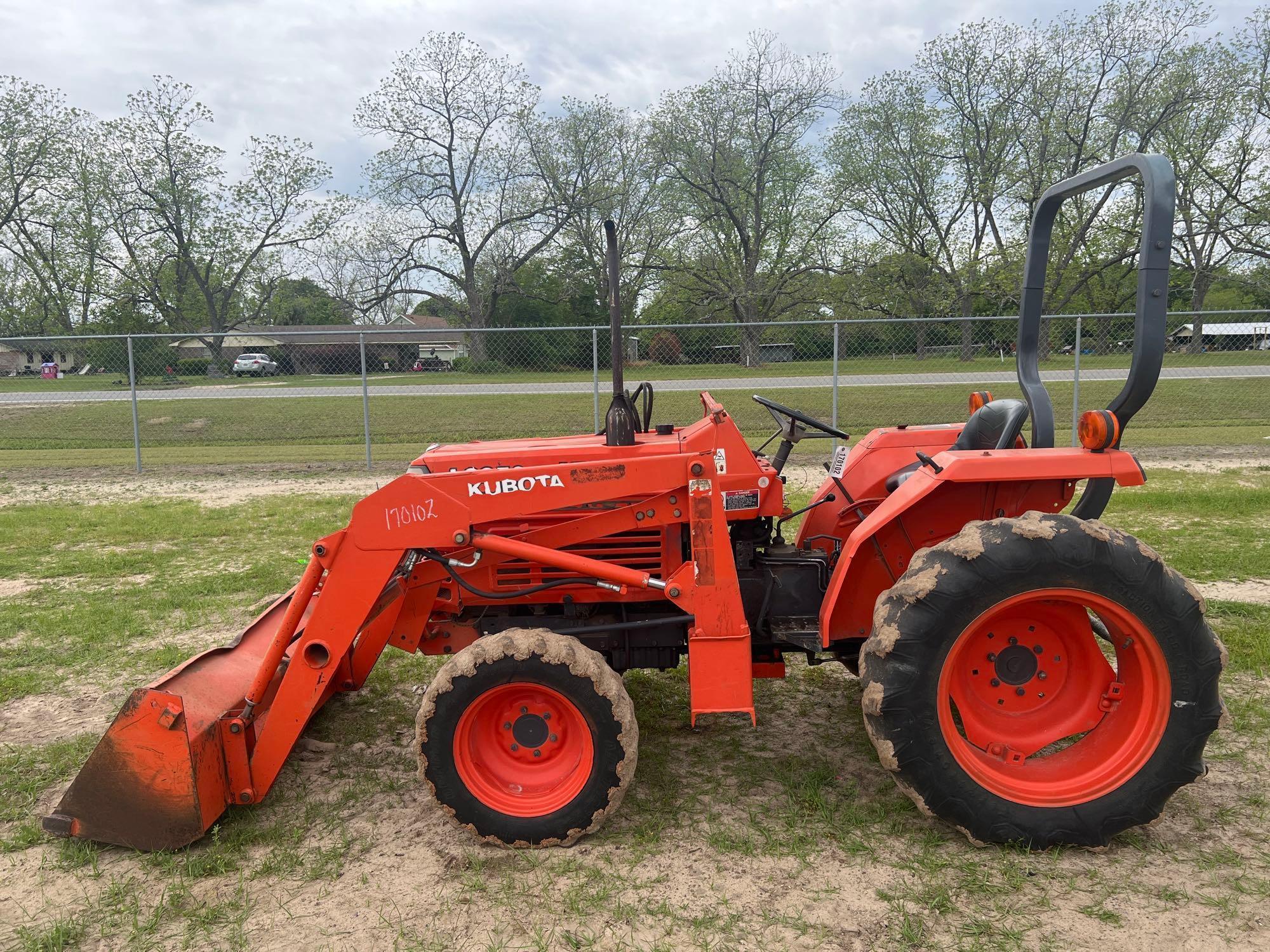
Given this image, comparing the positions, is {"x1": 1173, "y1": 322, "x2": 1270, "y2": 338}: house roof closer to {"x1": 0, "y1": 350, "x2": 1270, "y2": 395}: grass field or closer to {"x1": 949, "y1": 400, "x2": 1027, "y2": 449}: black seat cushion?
{"x1": 0, "y1": 350, "x2": 1270, "y2": 395}: grass field

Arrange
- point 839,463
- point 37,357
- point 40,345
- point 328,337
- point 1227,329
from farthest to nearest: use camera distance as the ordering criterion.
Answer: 1. point 40,345
2. point 37,357
3. point 328,337
4. point 1227,329
5. point 839,463

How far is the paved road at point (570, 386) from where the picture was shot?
1166 cm

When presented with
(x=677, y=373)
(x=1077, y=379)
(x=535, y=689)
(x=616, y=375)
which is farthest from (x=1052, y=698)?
(x=677, y=373)

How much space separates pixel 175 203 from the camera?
33438 millimetres

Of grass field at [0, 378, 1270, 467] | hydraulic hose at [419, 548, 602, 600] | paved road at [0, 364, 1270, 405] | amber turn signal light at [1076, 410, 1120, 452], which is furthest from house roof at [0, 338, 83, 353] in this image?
amber turn signal light at [1076, 410, 1120, 452]

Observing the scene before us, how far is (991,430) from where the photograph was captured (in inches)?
131

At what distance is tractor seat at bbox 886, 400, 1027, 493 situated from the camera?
125 inches

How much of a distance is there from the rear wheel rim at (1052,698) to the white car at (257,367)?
13.3m

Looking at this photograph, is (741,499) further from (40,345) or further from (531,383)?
(40,345)

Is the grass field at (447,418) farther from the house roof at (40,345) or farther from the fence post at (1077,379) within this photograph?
the house roof at (40,345)

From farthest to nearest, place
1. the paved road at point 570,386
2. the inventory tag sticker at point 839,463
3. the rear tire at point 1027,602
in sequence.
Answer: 1. the paved road at point 570,386
2. the inventory tag sticker at point 839,463
3. the rear tire at point 1027,602

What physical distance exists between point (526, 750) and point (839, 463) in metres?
1.83

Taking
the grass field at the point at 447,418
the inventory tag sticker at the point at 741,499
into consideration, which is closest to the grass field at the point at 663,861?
the inventory tag sticker at the point at 741,499

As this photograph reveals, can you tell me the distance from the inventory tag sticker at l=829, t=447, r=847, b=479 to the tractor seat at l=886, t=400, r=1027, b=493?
243mm
